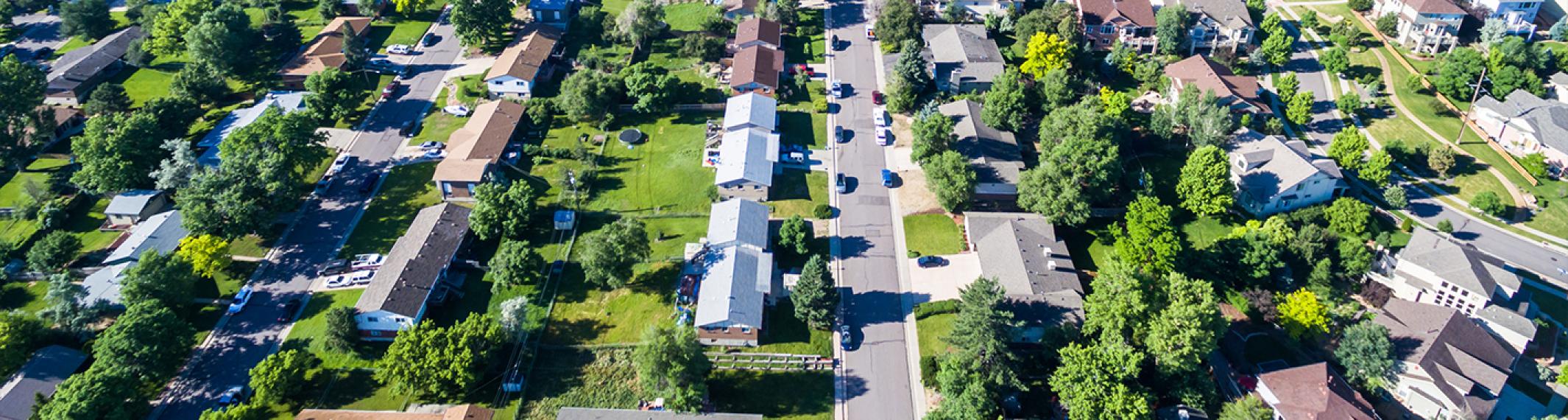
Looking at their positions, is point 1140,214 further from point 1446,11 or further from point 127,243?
point 127,243

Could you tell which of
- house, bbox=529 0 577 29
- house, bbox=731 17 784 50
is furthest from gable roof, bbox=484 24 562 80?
house, bbox=731 17 784 50

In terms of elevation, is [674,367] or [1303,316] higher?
[674,367]

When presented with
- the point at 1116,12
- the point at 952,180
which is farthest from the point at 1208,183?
the point at 1116,12

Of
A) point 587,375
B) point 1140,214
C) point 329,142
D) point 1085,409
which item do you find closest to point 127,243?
point 329,142

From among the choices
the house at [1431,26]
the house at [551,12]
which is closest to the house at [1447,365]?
the house at [1431,26]

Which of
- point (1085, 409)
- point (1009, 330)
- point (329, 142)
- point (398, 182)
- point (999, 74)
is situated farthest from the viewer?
point (999, 74)

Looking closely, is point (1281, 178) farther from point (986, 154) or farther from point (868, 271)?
point (868, 271)
